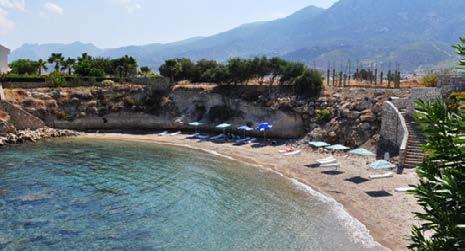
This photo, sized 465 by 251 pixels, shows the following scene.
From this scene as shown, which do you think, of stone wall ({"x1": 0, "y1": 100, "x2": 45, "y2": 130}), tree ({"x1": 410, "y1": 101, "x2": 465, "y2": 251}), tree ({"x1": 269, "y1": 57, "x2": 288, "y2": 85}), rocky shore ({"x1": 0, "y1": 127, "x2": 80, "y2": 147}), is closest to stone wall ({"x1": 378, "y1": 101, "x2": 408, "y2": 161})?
tree ({"x1": 269, "y1": 57, "x2": 288, "y2": 85})

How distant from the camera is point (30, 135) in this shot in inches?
2616

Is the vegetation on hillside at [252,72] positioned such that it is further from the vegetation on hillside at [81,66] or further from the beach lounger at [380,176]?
the beach lounger at [380,176]

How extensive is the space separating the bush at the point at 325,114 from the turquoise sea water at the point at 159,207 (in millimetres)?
17019

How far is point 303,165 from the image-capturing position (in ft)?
161

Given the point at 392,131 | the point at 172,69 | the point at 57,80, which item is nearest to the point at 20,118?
the point at 57,80

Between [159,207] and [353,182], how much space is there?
18.1 m

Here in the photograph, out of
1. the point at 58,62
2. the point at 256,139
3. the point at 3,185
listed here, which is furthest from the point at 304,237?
the point at 58,62

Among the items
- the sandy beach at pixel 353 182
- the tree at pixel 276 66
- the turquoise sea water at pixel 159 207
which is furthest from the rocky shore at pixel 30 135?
the tree at pixel 276 66

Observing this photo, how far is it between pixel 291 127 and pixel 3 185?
3821 cm

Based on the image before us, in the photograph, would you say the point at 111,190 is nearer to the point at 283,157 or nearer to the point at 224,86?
the point at 283,157

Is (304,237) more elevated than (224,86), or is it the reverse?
(224,86)

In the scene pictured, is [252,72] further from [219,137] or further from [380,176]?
[380,176]

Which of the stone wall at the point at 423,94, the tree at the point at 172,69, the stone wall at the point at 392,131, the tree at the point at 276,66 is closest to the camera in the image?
the stone wall at the point at 392,131

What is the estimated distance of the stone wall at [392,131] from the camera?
157ft
